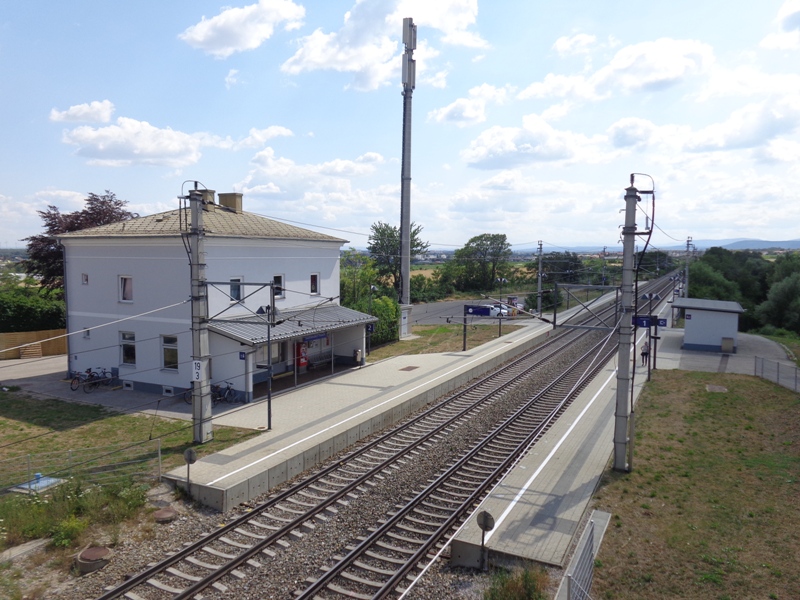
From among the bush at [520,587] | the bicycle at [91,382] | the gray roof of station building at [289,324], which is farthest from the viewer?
the bicycle at [91,382]

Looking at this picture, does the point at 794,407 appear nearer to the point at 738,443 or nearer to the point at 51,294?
the point at 738,443

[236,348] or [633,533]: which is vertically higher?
[236,348]

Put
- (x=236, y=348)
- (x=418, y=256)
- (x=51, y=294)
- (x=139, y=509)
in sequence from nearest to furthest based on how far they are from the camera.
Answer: (x=139, y=509) < (x=236, y=348) < (x=51, y=294) < (x=418, y=256)

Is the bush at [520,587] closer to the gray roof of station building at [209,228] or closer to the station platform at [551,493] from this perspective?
the station platform at [551,493]

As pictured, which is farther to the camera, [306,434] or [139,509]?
[306,434]

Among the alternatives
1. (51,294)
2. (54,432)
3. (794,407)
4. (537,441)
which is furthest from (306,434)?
(51,294)

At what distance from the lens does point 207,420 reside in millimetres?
16484

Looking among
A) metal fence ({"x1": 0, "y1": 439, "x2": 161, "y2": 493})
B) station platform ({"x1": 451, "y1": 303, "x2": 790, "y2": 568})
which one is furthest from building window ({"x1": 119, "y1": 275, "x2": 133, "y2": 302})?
station platform ({"x1": 451, "y1": 303, "x2": 790, "y2": 568})

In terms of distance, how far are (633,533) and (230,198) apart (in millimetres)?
23150

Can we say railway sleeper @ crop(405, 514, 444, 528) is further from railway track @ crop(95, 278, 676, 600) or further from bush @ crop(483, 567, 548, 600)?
bush @ crop(483, 567, 548, 600)

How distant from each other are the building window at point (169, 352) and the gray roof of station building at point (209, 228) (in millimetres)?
4177

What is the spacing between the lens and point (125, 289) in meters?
23.9

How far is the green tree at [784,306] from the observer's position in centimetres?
5159

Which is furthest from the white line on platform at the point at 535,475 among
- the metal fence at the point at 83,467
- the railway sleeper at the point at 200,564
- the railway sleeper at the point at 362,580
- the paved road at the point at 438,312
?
the paved road at the point at 438,312
